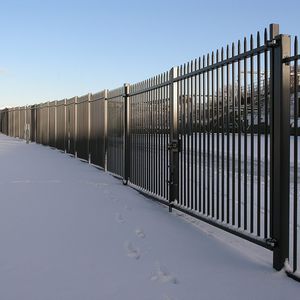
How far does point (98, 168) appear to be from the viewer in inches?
586

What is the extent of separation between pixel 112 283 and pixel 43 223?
8.41 ft

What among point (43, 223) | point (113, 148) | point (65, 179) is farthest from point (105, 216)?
point (113, 148)

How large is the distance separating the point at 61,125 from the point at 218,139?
16.6m

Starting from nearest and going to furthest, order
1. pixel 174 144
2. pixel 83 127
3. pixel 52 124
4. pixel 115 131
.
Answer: pixel 174 144 → pixel 115 131 → pixel 83 127 → pixel 52 124

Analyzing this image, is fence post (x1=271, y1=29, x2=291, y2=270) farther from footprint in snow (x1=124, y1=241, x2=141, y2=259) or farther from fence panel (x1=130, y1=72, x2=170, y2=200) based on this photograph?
fence panel (x1=130, y1=72, x2=170, y2=200)

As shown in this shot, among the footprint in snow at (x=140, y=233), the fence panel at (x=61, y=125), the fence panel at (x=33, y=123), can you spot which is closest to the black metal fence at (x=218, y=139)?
the footprint in snow at (x=140, y=233)

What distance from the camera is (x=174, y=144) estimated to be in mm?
7559

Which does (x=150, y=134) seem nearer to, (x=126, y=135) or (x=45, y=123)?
(x=126, y=135)

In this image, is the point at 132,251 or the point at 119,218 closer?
the point at 132,251

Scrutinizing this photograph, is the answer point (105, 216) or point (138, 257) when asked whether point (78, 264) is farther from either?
point (105, 216)

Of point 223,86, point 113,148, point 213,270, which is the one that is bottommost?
point 213,270

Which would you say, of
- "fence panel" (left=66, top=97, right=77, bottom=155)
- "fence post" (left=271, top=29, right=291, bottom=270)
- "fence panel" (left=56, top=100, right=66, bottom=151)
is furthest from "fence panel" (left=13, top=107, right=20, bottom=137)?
"fence post" (left=271, top=29, right=291, bottom=270)

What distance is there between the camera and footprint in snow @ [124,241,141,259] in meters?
5.10

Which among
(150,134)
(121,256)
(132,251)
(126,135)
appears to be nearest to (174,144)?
(150,134)
